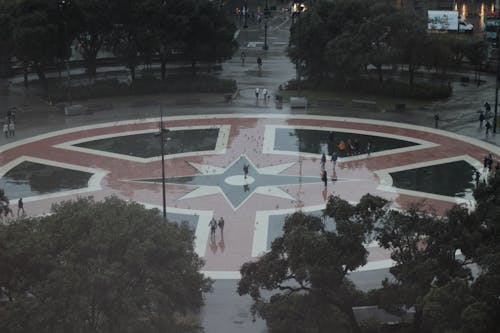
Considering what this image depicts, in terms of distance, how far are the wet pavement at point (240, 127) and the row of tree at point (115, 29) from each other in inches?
197

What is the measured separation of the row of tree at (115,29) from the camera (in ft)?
253

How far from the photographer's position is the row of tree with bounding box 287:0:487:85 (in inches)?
2968

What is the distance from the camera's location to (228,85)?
81.6 meters

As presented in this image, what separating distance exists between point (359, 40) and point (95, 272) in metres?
53.7

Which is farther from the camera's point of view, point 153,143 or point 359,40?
point 359,40

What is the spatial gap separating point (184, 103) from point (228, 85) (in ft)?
22.9

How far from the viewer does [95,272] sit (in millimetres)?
26859

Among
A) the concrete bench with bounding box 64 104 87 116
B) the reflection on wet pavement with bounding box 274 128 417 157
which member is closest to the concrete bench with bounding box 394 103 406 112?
the reflection on wet pavement with bounding box 274 128 417 157

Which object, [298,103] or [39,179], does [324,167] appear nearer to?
[298,103]

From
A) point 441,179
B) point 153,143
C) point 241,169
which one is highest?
point 153,143

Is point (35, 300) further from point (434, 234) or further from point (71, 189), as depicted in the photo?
point (71, 189)

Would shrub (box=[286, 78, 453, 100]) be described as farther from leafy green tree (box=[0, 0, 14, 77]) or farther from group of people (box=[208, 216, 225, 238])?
group of people (box=[208, 216, 225, 238])

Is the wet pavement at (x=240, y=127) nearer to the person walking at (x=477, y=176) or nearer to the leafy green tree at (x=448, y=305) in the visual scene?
the person walking at (x=477, y=176)

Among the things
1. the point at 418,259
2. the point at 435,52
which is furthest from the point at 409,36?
the point at 418,259
